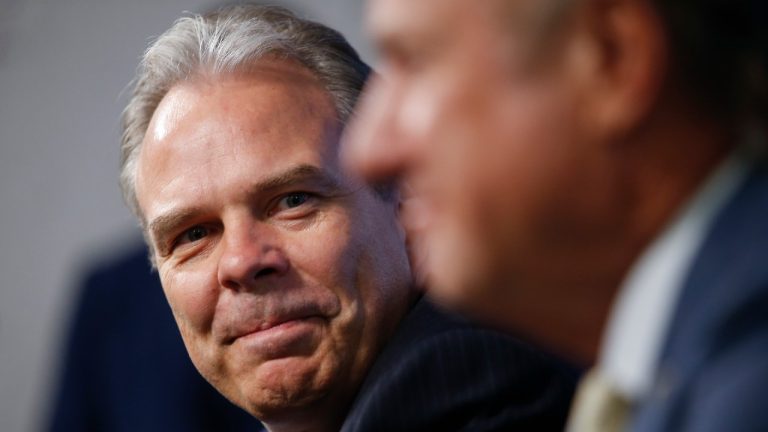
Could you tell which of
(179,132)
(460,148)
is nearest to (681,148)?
(460,148)

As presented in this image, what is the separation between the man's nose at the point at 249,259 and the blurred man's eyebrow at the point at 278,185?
0.21 feet

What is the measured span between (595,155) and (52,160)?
3.29 meters

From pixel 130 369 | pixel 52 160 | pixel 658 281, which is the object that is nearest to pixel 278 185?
pixel 658 281

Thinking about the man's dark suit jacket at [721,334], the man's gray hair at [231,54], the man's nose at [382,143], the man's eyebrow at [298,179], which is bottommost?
the man's eyebrow at [298,179]

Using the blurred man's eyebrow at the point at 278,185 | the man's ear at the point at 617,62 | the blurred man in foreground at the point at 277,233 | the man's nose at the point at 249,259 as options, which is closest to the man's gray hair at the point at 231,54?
the blurred man in foreground at the point at 277,233

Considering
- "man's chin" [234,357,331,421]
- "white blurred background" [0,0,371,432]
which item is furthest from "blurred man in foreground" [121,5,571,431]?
"white blurred background" [0,0,371,432]

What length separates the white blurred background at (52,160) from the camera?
12.9ft

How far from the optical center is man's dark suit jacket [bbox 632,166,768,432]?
900 millimetres

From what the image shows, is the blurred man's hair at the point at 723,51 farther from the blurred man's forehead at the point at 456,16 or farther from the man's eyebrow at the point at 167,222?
the man's eyebrow at the point at 167,222

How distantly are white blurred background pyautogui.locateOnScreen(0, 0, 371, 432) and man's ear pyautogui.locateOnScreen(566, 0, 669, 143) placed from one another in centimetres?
295

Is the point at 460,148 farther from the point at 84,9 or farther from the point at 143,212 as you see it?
the point at 84,9

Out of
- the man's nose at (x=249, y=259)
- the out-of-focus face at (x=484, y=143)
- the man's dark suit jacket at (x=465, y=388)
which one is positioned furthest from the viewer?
the man's nose at (x=249, y=259)

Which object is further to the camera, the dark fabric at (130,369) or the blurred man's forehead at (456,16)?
the dark fabric at (130,369)

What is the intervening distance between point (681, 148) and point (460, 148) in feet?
0.54
